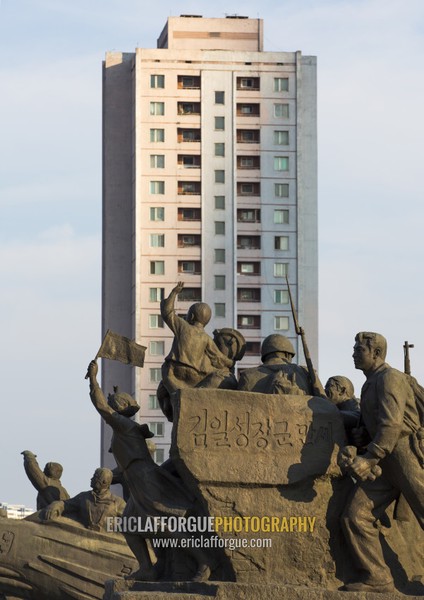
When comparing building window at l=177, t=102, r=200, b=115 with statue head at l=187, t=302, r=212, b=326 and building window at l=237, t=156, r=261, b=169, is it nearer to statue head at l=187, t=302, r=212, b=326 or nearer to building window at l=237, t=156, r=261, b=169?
building window at l=237, t=156, r=261, b=169

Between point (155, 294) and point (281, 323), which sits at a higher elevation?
point (155, 294)

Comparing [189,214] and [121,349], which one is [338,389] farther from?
[189,214]

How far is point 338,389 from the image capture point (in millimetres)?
17672

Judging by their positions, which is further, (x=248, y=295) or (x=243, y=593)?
(x=248, y=295)

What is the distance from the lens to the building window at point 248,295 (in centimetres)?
8088

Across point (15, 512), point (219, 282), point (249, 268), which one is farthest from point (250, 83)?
point (15, 512)

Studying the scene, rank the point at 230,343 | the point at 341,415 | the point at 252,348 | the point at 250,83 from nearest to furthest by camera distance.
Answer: the point at 341,415 < the point at 230,343 < the point at 252,348 < the point at 250,83

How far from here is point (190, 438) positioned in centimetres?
1611

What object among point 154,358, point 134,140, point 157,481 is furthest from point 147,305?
point 157,481

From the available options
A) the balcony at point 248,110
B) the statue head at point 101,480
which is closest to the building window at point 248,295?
the balcony at point 248,110

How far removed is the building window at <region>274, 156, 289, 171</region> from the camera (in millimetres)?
82000

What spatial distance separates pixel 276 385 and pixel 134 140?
214 ft

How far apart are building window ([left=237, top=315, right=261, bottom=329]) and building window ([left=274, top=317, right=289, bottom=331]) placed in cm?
80

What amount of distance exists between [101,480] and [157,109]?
2355 inches
